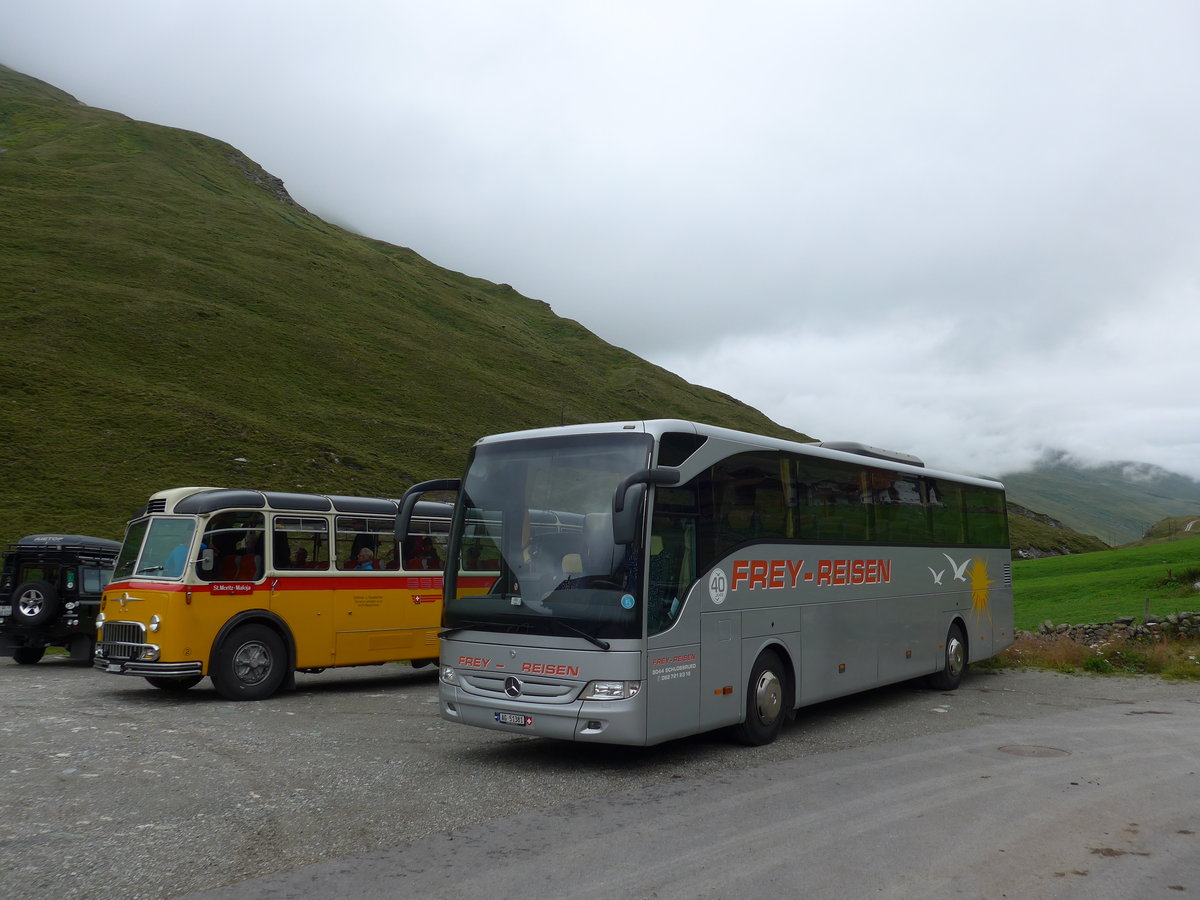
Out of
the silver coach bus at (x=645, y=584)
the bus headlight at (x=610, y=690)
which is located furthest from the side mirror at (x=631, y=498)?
the bus headlight at (x=610, y=690)

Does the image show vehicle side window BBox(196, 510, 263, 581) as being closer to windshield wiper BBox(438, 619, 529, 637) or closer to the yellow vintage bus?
the yellow vintage bus

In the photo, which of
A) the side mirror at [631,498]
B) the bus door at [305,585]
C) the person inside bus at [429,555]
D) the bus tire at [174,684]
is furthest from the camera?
the person inside bus at [429,555]

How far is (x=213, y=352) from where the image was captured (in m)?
74.0

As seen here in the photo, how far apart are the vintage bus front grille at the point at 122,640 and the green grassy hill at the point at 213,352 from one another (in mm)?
8837

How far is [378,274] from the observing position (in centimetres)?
12494

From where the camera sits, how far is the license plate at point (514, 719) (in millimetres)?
9305

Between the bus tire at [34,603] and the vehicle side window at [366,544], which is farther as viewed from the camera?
the bus tire at [34,603]

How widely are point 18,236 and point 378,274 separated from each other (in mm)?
47035

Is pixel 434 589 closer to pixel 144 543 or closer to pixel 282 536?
Answer: pixel 282 536

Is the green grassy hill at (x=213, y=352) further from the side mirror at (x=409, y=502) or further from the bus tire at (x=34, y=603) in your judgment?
the bus tire at (x=34, y=603)

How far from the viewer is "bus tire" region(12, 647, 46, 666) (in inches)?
786

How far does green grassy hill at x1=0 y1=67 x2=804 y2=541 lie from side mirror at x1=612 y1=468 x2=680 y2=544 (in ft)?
35.2

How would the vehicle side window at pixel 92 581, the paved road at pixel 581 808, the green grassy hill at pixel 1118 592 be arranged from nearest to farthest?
the paved road at pixel 581 808, the vehicle side window at pixel 92 581, the green grassy hill at pixel 1118 592

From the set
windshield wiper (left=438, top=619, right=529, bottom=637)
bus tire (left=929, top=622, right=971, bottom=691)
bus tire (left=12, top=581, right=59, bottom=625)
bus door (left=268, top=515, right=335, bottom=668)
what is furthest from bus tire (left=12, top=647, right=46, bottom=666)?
bus tire (left=929, top=622, right=971, bottom=691)
